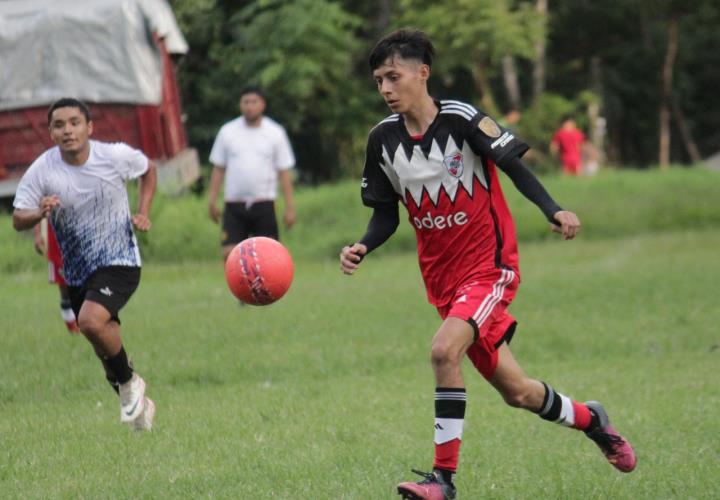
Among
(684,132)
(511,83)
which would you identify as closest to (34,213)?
(511,83)

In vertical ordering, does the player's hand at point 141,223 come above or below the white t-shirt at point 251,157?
above

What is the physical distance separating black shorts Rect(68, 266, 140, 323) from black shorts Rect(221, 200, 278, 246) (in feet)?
19.1

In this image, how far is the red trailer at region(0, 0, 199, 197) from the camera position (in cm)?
2317

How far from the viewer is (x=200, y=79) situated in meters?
37.0

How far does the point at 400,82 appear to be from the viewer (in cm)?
676

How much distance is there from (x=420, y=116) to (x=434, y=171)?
0.29 metres

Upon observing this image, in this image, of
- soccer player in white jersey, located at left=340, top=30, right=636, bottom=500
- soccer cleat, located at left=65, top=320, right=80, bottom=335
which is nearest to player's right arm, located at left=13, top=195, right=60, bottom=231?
soccer player in white jersey, located at left=340, top=30, right=636, bottom=500

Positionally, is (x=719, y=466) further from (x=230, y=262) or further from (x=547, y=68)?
(x=547, y=68)

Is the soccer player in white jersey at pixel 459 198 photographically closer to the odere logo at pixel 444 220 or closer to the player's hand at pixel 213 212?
the odere logo at pixel 444 220

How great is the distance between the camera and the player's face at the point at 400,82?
265 inches

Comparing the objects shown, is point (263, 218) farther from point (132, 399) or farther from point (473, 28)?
point (473, 28)

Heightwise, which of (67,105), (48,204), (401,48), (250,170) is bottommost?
(250,170)

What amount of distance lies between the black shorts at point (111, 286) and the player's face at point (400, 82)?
2.85 meters

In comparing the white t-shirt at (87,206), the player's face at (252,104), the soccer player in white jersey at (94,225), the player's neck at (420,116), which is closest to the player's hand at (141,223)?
the soccer player in white jersey at (94,225)
